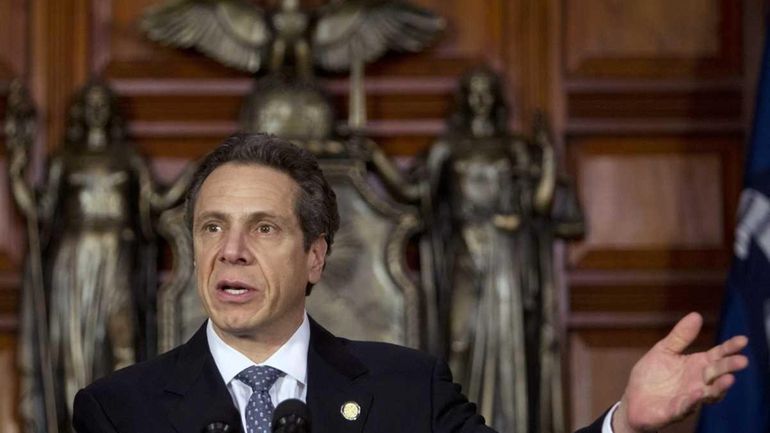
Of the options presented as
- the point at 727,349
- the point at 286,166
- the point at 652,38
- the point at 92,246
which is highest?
the point at 652,38

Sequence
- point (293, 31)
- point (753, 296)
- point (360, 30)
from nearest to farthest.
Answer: point (753, 296) → point (293, 31) → point (360, 30)

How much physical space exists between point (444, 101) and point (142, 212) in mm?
1137

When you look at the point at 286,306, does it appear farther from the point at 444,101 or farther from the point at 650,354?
the point at 444,101

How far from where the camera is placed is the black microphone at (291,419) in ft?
6.80

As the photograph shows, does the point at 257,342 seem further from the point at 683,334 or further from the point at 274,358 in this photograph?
the point at 683,334

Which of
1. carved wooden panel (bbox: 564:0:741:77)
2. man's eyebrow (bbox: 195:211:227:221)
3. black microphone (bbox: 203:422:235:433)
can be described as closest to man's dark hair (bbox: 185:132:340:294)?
man's eyebrow (bbox: 195:211:227:221)

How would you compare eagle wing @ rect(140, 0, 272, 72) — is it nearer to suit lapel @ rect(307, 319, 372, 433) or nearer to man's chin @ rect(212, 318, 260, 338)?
suit lapel @ rect(307, 319, 372, 433)

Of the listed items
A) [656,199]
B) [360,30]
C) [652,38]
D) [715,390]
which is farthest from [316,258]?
[652,38]

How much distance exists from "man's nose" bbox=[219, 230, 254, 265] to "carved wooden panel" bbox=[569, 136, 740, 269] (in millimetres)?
2931

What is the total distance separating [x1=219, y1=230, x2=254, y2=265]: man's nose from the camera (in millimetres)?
2494

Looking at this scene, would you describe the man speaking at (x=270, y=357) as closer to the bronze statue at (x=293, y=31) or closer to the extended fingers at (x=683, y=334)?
the extended fingers at (x=683, y=334)

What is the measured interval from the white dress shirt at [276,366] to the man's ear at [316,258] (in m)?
0.11

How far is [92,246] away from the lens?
4.95 metres

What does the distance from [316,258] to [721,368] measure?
2.58 ft
